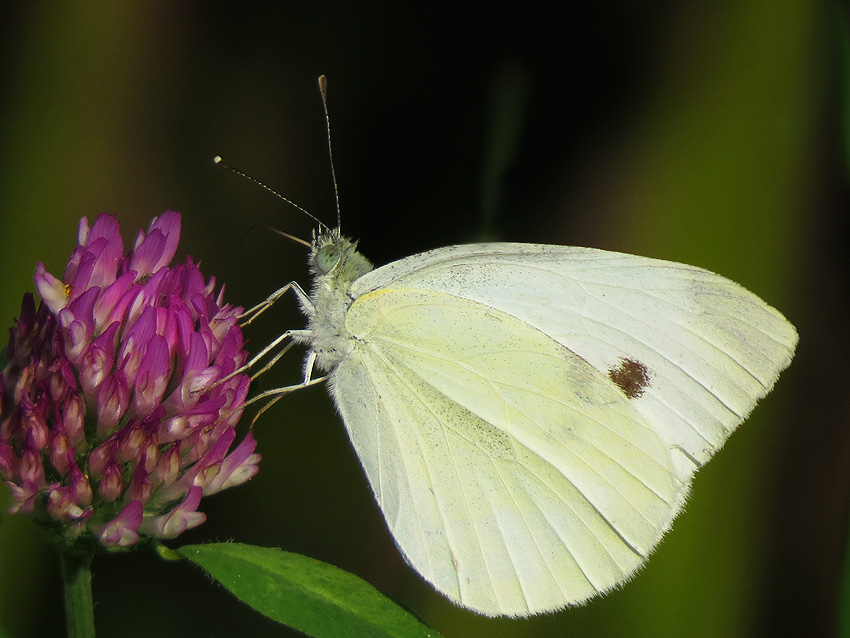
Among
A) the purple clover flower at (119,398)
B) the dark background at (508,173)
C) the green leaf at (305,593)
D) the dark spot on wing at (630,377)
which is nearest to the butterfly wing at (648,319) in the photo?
the dark spot on wing at (630,377)

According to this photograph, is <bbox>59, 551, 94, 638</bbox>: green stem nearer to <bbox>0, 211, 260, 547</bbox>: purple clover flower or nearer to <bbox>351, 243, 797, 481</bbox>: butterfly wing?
<bbox>0, 211, 260, 547</bbox>: purple clover flower

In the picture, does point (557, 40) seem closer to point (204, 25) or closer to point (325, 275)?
point (204, 25)

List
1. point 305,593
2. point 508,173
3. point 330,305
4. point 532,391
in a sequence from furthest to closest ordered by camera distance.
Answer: point 508,173, point 532,391, point 330,305, point 305,593

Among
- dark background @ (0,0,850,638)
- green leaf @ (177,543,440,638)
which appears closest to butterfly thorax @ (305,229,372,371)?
green leaf @ (177,543,440,638)

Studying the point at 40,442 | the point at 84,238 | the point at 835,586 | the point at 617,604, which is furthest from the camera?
the point at 835,586

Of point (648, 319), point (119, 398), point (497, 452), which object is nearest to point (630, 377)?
point (648, 319)

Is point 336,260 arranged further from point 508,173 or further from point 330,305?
point 508,173

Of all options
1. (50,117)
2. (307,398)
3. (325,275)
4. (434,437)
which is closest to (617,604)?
(434,437)
